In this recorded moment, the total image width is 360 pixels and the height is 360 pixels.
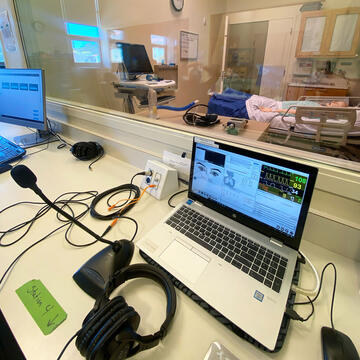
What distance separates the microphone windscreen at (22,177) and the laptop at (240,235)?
295mm

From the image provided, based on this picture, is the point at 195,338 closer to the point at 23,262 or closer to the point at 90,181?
the point at 23,262

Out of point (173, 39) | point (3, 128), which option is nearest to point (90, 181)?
point (3, 128)

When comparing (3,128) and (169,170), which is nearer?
(169,170)

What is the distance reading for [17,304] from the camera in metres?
0.48

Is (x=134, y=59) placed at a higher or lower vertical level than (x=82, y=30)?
lower

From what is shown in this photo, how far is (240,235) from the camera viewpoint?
0.59 m

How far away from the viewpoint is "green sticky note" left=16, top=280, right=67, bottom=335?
1.44ft

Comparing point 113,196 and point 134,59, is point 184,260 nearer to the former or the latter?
point 113,196

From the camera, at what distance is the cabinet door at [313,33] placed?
2959 mm

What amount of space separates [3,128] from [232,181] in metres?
1.84

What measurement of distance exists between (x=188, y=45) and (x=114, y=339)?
3.83m

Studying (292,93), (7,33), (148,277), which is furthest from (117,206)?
(292,93)

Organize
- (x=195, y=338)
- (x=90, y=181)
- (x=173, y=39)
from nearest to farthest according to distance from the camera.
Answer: (x=195, y=338), (x=90, y=181), (x=173, y=39)

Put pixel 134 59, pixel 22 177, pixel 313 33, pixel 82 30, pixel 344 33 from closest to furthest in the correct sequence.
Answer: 1. pixel 22 177
2. pixel 82 30
3. pixel 134 59
4. pixel 344 33
5. pixel 313 33
